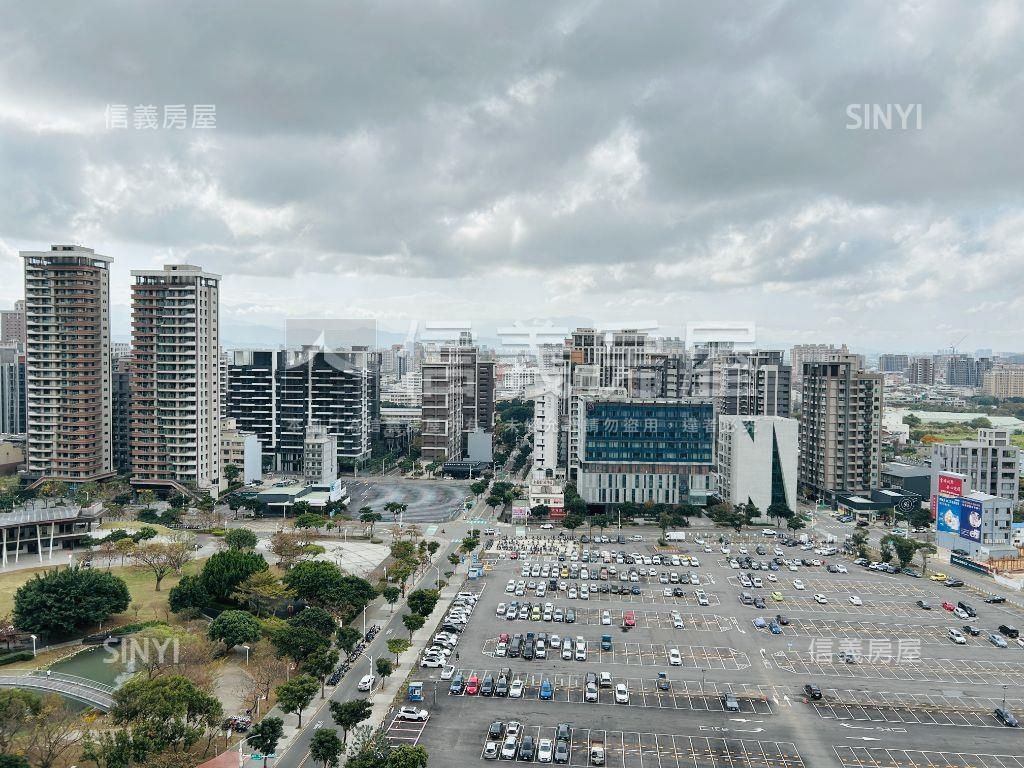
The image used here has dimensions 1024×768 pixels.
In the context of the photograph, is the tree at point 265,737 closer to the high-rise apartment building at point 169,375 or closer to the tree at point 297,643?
the tree at point 297,643

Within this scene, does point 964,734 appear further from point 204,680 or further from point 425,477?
point 425,477

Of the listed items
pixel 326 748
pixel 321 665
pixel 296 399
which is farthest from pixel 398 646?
pixel 296 399

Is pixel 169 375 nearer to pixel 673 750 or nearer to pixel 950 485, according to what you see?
pixel 673 750

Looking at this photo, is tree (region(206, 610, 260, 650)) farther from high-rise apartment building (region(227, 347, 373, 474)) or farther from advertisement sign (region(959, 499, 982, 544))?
high-rise apartment building (region(227, 347, 373, 474))

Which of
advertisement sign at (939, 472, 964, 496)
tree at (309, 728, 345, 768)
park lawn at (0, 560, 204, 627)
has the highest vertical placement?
advertisement sign at (939, 472, 964, 496)

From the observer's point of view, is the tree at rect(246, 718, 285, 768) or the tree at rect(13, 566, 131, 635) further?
the tree at rect(13, 566, 131, 635)

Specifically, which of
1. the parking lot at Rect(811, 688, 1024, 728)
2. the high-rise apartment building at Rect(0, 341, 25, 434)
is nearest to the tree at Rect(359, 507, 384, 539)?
the parking lot at Rect(811, 688, 1024, 728)
